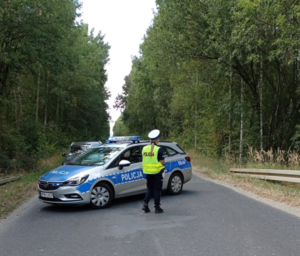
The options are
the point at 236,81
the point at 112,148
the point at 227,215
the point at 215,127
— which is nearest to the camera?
the point at 227,215

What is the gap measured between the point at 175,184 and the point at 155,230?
4411 mm

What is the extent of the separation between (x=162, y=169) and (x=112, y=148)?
2.33 metres

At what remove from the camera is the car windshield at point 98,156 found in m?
9.28

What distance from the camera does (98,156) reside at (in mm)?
9609

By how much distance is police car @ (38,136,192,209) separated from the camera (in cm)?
830

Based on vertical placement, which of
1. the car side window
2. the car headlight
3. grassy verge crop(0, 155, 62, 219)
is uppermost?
the car side window

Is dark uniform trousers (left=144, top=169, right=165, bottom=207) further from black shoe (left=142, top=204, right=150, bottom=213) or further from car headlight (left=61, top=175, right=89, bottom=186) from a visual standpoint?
car headlight (left=61, top=175, right=89, bottom=186)

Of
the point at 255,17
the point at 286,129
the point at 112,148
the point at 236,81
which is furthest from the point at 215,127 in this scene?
the point at 112,148

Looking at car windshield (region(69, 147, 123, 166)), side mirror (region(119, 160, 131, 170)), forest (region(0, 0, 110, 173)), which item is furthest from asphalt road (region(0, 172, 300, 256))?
forest (region(0, 0, 110, 173))

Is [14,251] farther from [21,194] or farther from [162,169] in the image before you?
[21,194]

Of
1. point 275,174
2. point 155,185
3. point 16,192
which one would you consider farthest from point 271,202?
point 16,192

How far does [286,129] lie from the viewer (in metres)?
19.6

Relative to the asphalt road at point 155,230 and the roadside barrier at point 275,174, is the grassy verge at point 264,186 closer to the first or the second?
the roadside barrier at point 275,174

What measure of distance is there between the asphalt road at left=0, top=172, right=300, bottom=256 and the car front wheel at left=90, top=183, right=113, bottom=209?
184 mm
